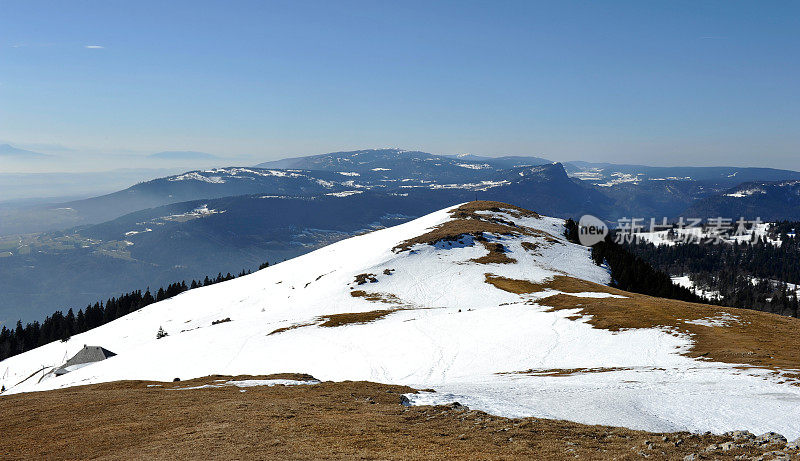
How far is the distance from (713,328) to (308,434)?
4147cm

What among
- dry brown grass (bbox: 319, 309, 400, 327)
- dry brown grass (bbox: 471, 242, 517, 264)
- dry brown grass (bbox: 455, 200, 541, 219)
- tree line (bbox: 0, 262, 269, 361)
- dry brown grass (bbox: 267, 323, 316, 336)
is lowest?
tree line (bbox: 0, 262, 269, 361)

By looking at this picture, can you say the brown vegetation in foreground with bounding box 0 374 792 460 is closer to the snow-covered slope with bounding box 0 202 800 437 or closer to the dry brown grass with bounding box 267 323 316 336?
the snow-covered slope with bounding box 0 202 800 437

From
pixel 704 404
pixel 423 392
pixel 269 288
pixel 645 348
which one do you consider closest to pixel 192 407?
pixel 423 392

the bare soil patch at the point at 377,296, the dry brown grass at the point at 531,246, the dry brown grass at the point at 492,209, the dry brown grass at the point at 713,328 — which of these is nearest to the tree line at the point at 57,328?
the bare soil patch at the point at 377,296

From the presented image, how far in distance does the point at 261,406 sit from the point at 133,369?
42.6 m

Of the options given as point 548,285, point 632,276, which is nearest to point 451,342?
point 548,285

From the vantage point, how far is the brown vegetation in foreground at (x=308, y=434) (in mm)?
14984

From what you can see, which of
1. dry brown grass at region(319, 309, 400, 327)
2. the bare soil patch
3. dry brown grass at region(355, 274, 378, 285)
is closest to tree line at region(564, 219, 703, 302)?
the bare soil patch

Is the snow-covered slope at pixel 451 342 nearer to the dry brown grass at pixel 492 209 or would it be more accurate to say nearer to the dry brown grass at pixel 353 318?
the dry brown grass at pixel 353 318

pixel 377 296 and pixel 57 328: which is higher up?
pixel 377 296

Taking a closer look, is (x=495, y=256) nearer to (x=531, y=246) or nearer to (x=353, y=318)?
(x=531, y=246)

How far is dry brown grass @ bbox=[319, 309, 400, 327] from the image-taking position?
62219 millimetres

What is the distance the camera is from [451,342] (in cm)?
4738

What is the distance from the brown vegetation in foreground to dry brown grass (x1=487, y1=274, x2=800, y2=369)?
19285mm
